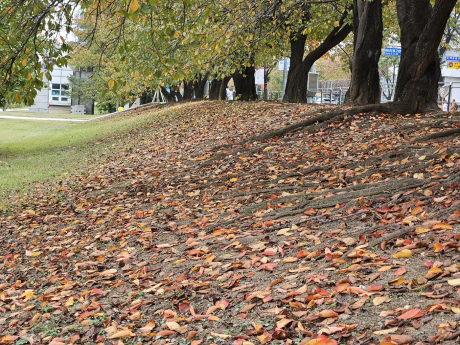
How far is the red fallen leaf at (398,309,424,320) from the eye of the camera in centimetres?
340

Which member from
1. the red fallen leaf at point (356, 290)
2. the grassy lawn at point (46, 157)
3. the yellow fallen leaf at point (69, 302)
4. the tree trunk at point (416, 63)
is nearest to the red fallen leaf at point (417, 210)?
the red fallen leaf at point (356, 290)

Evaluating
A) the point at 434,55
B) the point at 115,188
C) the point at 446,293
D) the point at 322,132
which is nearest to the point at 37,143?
the point at 115,188

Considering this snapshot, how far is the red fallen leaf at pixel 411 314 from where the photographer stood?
11.2ft

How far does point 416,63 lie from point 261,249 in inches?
293

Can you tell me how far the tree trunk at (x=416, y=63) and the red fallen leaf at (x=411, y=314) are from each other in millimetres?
8608

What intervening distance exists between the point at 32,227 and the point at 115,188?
208 centimetres

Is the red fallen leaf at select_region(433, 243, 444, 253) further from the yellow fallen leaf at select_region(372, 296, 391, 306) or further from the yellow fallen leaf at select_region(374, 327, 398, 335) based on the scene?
the yellow fallen leaf at select_region(374, 327, 398, 335)

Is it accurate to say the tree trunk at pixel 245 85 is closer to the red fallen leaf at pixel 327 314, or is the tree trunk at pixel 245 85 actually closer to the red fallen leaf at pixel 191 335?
the red fallen leaf at pixel 191 335

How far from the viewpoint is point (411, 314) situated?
11.2 feet

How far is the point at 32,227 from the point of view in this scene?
8.77m

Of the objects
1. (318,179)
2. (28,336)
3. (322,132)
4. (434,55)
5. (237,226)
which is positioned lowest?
(28,336)

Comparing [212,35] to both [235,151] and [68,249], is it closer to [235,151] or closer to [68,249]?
[235,151]

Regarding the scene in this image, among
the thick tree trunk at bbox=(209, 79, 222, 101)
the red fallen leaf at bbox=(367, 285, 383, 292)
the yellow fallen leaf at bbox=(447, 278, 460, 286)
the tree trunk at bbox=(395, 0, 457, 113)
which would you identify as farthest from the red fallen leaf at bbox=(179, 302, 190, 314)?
the thick tree trunk at bbox=(209, 79, 222, 101)

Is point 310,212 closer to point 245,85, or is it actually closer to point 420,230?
Answer: point 420,230
